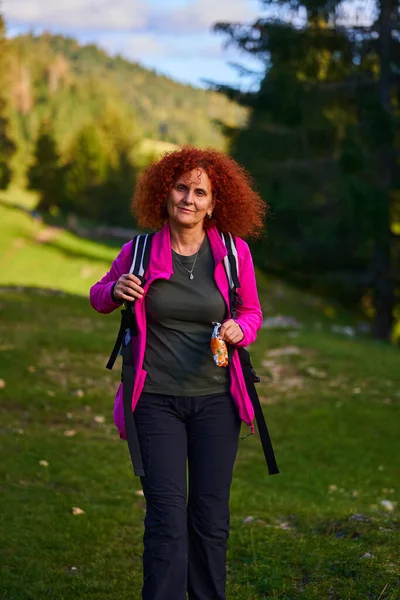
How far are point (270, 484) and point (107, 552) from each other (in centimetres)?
376

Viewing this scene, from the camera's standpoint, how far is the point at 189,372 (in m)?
4.64

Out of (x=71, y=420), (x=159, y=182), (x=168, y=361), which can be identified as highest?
(x=159, y=182)

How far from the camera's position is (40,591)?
5902mm

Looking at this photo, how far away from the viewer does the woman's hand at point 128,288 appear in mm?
4527

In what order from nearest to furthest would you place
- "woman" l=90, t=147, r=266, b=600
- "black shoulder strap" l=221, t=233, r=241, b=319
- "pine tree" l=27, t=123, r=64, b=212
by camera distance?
"woman" l=90, t=147, r=266, b=600 < "black shoulder strap" l=221, t=233, r=241, b=319 < "pine tree" l=27, t=123, r=64, b=212

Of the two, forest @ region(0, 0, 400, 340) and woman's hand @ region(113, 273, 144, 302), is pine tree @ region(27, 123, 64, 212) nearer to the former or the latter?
forest @ region(0, 0, 400, 340)

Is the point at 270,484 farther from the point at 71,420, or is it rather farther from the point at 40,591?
the point at 40,591

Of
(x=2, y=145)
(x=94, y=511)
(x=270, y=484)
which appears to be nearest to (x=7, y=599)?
(x=94, y=511)

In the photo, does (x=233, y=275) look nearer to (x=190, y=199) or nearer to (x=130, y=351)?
(x=190, y=199)

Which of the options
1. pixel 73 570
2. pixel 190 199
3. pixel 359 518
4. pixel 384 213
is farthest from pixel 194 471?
pixel 384 213

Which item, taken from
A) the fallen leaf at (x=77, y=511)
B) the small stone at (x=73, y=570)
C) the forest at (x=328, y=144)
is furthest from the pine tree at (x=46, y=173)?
the small stone at (x=73, y=570)

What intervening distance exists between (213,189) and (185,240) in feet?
1.15

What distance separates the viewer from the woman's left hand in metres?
4.54

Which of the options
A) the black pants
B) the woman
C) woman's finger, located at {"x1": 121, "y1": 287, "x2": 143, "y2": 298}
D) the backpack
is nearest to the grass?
the black pants
